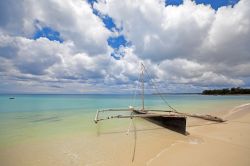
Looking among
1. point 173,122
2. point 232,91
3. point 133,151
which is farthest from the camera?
point 232,91

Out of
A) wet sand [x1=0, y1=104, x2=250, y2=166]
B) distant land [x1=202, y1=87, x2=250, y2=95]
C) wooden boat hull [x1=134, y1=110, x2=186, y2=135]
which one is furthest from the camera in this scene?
distant land [x1=202, y1=87, x2=250, y2=95]

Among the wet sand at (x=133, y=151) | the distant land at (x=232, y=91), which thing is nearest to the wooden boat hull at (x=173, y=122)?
the wet sand at (x=133, y=151)

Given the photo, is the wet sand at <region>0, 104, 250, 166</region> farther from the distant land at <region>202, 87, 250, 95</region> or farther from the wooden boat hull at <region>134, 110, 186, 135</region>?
the distant land at <region>202, 87, 250, 95</region>

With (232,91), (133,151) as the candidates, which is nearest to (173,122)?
(133,151)

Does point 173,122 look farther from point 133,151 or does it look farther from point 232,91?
point 232,91

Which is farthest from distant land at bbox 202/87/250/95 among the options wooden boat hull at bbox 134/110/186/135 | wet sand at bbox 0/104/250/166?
wet sand at bbox 0/104/250/166

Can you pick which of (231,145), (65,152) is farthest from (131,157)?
(231,145)

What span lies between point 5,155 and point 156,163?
5.05 meters

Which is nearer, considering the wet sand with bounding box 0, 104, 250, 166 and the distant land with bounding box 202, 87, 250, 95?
the wet sand with bounding box 0, 104, 250, 166

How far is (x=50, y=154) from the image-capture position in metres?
5.84

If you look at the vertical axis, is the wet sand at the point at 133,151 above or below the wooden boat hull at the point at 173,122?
below

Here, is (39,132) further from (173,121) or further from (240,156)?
(240,156)

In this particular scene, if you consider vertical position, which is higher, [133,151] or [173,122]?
[173,122]

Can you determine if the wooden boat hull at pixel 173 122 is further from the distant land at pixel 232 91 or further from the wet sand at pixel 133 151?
the distant land at pixel 232 91
